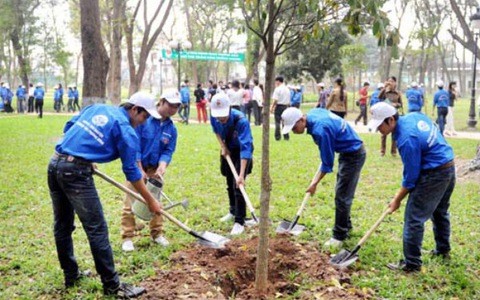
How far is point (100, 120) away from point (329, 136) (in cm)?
221

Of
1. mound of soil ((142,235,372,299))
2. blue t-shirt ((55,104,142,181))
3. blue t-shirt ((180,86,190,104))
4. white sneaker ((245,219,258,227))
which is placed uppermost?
blue t-shirt ((180,86,190,104))

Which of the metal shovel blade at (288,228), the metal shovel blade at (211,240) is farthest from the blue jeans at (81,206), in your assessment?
the metal shovel blade at (288,228)

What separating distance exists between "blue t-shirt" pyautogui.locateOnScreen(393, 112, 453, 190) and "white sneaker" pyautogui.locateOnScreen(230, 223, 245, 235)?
208cm

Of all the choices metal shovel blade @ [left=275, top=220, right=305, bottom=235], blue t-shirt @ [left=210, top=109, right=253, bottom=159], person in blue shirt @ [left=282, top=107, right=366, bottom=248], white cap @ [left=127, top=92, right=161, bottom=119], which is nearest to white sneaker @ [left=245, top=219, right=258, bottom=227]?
metal shovel blade @ [left=275, top=220, right=305, bottom=235]

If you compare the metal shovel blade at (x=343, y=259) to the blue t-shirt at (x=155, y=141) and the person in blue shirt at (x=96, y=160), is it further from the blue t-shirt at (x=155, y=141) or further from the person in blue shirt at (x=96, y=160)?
the blue t-shirt at (x=155, y=141)

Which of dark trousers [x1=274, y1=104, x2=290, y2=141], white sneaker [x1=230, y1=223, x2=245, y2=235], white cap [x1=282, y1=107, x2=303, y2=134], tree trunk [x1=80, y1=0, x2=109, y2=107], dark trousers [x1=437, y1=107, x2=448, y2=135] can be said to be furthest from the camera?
dark trousers [x1=437, y1=107, x2=448, y2=135]

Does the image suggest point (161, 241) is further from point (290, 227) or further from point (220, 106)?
point (220, 106)

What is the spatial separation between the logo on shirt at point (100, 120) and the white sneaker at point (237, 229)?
2.41 metres

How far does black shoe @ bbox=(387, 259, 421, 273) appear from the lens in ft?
14.4

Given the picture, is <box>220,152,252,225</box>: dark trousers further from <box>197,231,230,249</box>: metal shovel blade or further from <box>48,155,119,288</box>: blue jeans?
<box>48,155,119,288</box>: blue jeans

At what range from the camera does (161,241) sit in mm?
5168

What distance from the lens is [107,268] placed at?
3.86 metres

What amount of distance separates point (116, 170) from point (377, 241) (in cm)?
583

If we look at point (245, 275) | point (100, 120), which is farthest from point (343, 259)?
point (100, 120)
